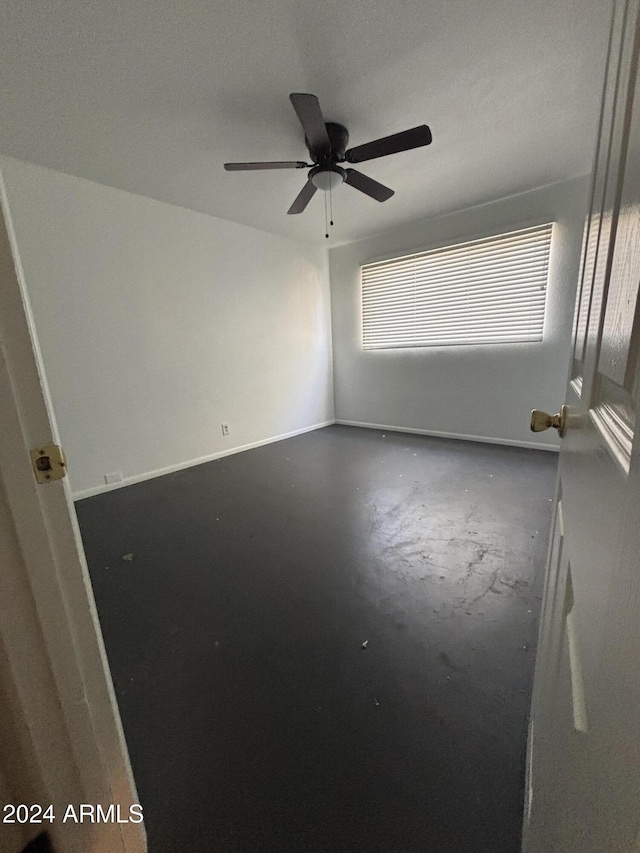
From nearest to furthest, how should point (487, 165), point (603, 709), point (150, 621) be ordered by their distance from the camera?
point (603, 709)
point (150, 621)
point (487, 165)

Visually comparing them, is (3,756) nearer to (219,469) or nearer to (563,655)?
(563,655)

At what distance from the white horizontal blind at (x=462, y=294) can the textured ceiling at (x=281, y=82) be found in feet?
2.59

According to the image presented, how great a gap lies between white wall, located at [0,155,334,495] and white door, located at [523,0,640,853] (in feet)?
10.8

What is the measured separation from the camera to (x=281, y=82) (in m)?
1.84

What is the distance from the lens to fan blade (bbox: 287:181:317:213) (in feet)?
8.11

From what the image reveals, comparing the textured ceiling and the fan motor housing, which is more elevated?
the textured ceiling

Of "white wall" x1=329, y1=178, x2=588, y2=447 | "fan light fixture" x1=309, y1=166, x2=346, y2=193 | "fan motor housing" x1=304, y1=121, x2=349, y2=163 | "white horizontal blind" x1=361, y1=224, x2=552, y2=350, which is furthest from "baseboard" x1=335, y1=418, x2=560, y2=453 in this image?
"fan motor housing" x1=304, y1=121, x2=349, y2=163

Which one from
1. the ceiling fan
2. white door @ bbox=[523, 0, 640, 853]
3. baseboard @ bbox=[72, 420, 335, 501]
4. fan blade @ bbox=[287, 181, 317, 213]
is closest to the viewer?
white door @ bbox=[523, 0, 640, 853]

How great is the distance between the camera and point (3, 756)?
588mm

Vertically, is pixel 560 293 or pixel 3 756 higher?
pixel 560 293

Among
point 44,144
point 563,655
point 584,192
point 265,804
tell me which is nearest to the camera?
point 563,655

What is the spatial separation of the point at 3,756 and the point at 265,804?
2.16 feet

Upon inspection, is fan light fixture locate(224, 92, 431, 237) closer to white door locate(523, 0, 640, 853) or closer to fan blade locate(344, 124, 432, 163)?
fan blade locate(344, 124, 432, 163)

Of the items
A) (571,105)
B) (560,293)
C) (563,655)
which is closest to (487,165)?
(571,105)
